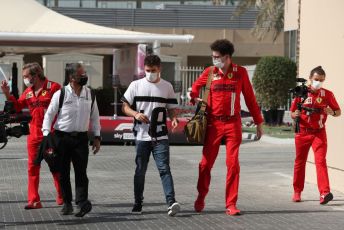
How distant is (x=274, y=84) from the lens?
30.4m

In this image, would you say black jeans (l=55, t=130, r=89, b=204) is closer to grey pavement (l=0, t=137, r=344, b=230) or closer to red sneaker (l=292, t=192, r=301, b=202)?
grey pavement (l=0, t=137, r=344, b=230)

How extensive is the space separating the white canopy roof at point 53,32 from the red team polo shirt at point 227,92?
536 inches

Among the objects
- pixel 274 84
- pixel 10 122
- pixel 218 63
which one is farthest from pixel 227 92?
pixel 274 84

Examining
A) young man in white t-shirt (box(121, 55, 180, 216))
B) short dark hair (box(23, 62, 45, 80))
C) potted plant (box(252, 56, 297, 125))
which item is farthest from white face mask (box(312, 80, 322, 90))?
potted plant (box(252, 56, 297, 125))

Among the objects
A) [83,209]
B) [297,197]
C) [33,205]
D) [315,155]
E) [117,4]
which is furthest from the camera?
[117,4]

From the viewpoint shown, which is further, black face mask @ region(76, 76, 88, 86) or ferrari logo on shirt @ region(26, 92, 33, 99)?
ferrari logo on shirt @ region(26, 92, 33, 99)

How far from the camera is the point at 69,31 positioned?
2448 centimetres

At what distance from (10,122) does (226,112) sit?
96.5 inches

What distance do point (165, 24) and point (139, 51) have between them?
25.8m

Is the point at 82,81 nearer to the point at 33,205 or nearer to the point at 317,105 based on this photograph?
the point at 33,205

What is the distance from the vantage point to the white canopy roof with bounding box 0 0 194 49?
2417 cm

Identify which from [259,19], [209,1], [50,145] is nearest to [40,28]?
[50,145]

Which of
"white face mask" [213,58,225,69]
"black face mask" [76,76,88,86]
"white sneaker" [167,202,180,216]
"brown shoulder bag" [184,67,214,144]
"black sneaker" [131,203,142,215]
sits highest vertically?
"white face mask" [213,58,225,69]

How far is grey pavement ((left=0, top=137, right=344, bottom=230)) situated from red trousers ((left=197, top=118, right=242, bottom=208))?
0.30 meters
